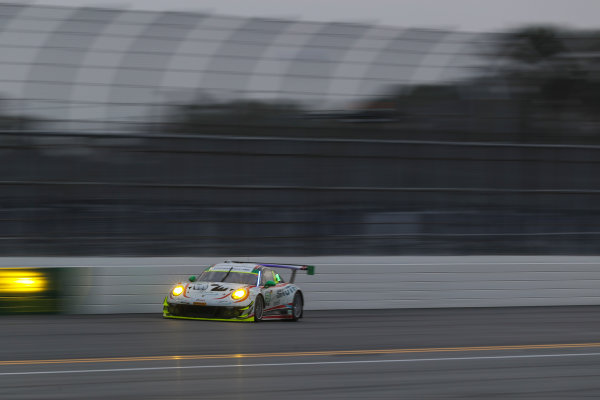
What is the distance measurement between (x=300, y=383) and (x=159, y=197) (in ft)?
37.0

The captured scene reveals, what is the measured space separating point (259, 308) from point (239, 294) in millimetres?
527

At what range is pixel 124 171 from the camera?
1884cm

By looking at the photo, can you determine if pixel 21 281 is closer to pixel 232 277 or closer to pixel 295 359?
pixel 232 277

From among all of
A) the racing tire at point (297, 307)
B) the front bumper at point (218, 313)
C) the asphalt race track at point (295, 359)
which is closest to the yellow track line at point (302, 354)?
the asphalt race track at point (295, 359)

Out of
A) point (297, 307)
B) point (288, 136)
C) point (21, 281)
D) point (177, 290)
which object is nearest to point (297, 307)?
point (297, 307)

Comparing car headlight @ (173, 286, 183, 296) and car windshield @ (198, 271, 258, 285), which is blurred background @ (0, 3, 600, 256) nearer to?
car windshield @ (198, 271, 258, 285)

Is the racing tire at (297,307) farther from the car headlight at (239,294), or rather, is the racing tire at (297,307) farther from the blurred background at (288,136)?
the blurred background at (288,136)

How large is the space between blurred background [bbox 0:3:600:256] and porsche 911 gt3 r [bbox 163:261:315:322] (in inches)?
112

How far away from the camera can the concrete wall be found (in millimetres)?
17406

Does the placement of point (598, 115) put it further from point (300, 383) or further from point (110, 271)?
point (300, 383)

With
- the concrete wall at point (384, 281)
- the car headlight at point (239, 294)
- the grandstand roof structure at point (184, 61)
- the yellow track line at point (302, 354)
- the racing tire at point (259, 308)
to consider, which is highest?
the grandstand roof structure at point (184, 61)

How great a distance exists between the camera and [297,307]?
16.6 metres

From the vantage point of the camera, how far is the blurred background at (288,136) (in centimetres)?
1820

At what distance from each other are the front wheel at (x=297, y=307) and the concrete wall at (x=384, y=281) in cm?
225
